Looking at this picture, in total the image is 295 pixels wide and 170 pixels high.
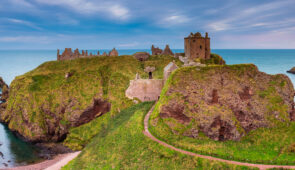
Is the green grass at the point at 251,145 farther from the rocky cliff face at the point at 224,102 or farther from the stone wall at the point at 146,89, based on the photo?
the stone wall at the point at 146,89

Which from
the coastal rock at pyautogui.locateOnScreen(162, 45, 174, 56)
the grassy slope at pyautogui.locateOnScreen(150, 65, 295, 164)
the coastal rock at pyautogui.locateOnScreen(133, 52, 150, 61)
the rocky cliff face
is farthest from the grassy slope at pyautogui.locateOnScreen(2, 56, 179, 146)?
the grassy slope at pyautogui.locateOnScreen(150, 65, 295, 164)

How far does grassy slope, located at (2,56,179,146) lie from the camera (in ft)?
184

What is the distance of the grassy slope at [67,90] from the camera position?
5594cm

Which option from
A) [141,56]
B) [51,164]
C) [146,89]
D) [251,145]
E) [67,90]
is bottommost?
[51,164]

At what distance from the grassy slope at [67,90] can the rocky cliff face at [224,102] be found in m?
20.2

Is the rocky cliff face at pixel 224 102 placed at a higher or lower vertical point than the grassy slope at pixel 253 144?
higher

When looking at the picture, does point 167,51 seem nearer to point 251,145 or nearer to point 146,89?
point 146,89

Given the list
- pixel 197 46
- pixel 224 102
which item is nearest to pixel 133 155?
pixel 224 102

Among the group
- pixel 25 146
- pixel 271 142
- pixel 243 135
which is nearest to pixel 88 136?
pixel 25 146

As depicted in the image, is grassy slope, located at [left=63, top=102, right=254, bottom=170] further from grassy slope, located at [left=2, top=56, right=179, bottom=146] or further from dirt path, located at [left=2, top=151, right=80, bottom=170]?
grassy slope, located at [left=2, top=56, right=179, bottom=146]

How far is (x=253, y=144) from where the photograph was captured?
95.3 feet

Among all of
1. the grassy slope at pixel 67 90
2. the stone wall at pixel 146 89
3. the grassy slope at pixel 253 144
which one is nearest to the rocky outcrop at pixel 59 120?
the grassy slope at pixel 67 90

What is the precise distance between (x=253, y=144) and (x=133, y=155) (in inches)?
621

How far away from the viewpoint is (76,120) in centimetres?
5556
